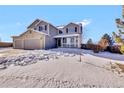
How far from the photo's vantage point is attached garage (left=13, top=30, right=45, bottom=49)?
4.07m

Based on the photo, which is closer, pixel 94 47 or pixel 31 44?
pixel 94 47

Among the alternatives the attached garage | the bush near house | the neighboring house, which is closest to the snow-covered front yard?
the bush near house

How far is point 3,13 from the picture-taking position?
3504 millimetres

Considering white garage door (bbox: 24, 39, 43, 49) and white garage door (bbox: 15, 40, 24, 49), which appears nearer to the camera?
white garage door (bbox: 15, 40, 24, 49)

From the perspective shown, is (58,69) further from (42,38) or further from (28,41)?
(42,38)

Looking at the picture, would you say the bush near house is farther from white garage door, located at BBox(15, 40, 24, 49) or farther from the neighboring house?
white garage door, located at BBox(15, 40, 24, 49)

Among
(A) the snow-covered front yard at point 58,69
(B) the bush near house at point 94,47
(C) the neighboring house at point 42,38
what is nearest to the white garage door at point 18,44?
(C) the neighboring house at point 42,38

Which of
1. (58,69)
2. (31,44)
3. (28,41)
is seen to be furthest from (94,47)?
(28,41)

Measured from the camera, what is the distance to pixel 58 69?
3479mm

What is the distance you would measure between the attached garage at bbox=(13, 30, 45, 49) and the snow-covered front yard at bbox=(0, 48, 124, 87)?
0.19 meters

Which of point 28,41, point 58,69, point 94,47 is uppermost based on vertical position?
point 28,41

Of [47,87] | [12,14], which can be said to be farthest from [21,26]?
[47,87]

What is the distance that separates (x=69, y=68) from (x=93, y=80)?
47cm

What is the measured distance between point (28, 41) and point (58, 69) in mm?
1239
